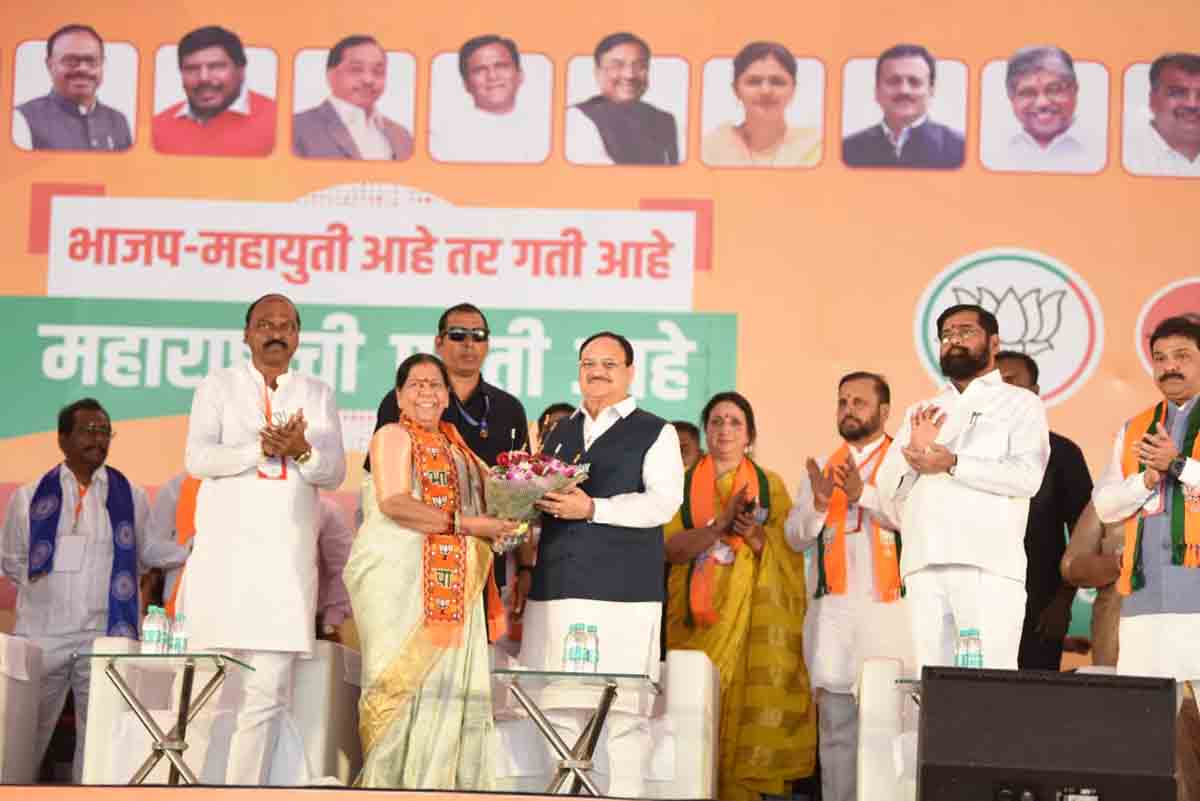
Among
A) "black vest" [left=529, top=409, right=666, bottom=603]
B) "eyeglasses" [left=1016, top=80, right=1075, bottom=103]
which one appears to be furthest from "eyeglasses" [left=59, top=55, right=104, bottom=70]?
"eyeglasses" [left=1016, top=80, right=1075, bottom=103]

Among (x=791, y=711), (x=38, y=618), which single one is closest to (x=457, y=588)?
(x=791, y=711)

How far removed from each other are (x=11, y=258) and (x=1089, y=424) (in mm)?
4406

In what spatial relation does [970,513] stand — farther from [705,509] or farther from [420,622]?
[420,622]

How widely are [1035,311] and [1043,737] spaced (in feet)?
11.6

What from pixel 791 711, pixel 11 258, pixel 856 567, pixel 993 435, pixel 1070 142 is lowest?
pixel 791 711

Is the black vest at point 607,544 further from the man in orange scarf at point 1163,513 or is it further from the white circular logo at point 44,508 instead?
the white circular logo at point 44,508

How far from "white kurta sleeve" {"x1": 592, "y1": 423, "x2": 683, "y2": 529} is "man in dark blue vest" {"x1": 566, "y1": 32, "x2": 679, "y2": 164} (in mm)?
2316

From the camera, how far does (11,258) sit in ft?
28.1

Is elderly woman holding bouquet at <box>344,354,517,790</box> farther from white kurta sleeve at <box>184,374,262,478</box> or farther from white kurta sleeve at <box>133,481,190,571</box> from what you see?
white kurta sleeve at <box>133,481,190,571</box>

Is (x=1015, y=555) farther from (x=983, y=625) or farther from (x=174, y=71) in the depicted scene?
(x=174, y=71)

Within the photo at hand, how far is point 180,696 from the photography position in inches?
239

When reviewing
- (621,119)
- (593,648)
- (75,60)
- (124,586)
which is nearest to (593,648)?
(593,648)

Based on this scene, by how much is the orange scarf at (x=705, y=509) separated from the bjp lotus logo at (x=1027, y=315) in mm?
1540

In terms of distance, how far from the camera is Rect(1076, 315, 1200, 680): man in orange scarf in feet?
19.5
